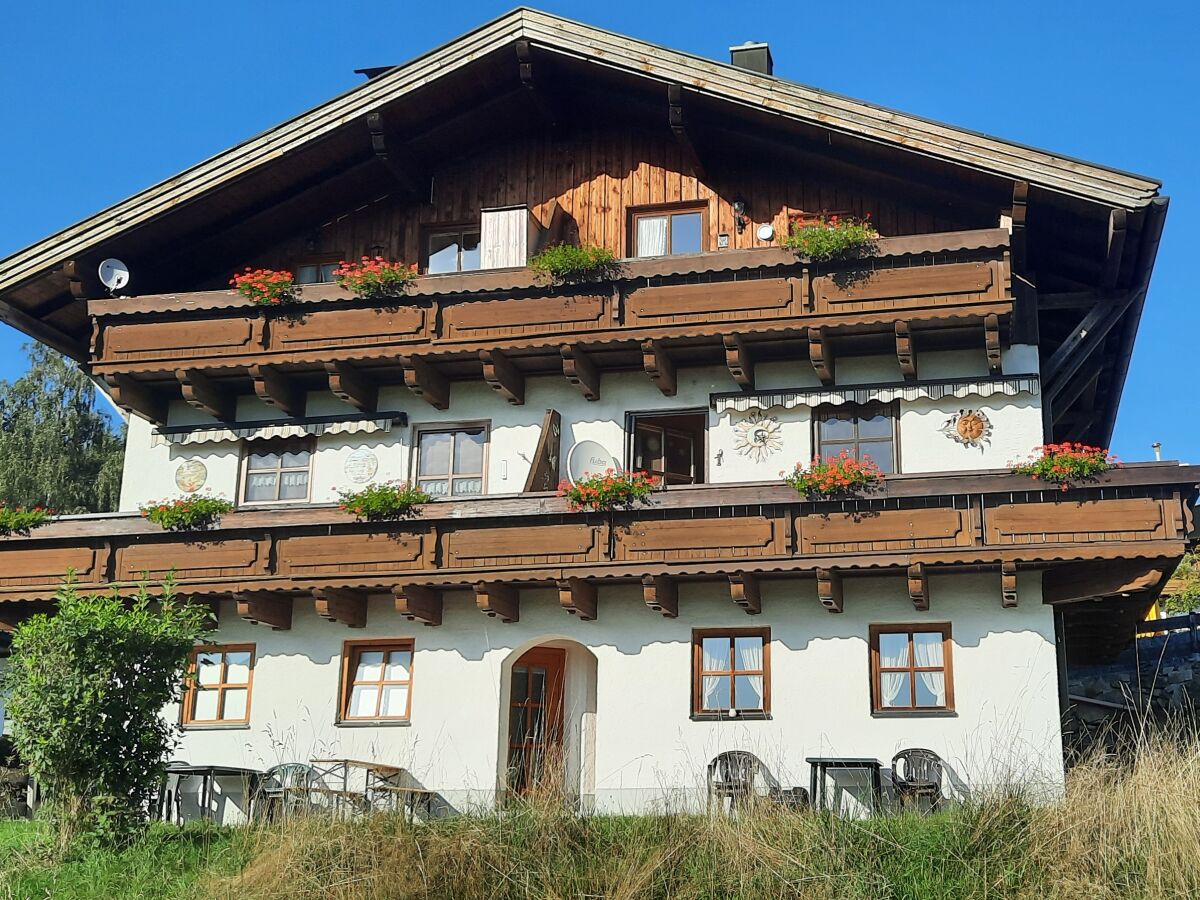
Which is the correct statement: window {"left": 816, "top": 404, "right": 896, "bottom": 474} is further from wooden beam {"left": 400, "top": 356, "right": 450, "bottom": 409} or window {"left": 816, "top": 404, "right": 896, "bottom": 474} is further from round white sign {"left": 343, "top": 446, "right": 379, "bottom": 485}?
round white sign {"left": 343, "top": 446, "right": 379, "bottom": 485}

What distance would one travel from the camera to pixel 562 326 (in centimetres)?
1906

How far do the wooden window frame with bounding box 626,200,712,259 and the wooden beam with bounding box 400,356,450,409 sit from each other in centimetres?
301

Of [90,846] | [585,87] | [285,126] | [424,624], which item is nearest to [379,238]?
[285,126]

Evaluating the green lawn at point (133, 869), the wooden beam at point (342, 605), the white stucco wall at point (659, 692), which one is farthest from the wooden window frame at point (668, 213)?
the green lawn at point (133, 869)

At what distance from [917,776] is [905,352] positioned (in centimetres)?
495

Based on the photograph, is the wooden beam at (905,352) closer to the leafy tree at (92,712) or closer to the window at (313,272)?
the window at (313,272)

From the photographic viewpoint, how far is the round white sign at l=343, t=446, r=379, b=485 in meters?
20.3

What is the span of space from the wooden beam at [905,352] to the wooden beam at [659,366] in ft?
9.29

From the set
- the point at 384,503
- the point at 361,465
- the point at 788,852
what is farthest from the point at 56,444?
the point at 788,852

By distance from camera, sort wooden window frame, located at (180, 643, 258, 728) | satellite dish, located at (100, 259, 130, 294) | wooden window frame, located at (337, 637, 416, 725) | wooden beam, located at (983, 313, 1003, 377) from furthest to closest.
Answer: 1. satellite dish, located at (100, 259, 130, 294)
2. wooden window frame, located at (180, 643, 258, 728)
3. wooden window frame, located at (337, 637, 416, 725)
4. wooden beam, located at (983, 313, 1003, 377)

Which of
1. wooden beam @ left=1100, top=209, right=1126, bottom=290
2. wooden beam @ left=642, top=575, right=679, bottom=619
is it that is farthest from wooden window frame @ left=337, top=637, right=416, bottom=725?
wooden beam @ left=1100, top=209, right=1126, bottom=290

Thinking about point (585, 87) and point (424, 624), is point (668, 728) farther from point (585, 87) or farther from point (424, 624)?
point (585, 87)

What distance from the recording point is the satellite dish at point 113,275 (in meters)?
20.9

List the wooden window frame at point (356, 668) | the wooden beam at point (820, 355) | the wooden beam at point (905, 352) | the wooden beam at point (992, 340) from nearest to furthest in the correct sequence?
the wooden beam at point (992, 340)
the wooden beam at point (905, 352)
the wooden beam at point (820, 355)
the wooden window frame at point (356, 668)
